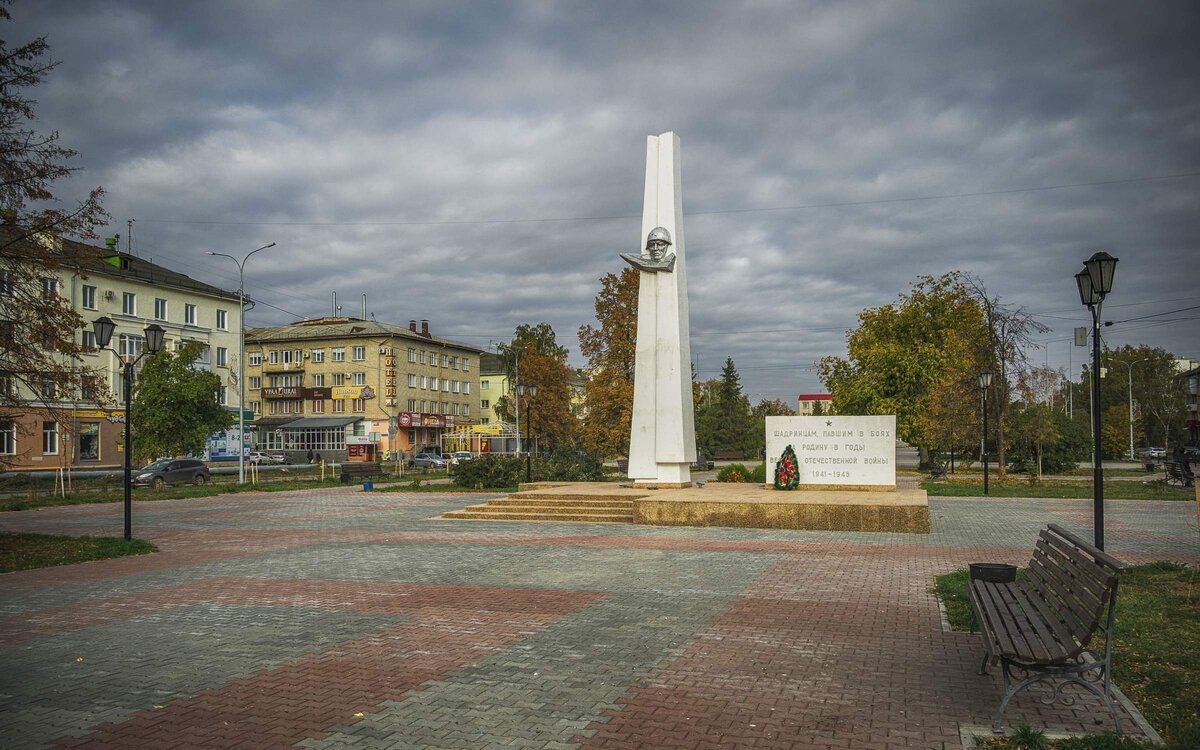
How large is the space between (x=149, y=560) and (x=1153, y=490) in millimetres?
28919

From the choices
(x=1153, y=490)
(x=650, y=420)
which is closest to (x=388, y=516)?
(x=650, y=420)

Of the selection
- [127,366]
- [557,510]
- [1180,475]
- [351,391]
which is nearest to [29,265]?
[127,366]

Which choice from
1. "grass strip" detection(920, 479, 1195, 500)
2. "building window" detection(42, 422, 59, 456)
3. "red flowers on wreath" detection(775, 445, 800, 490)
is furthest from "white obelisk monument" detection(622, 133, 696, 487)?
"building window" detection(42, 422, 59, 456)

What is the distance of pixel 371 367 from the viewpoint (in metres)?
72.0

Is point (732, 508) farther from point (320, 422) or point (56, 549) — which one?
point (320, 422)

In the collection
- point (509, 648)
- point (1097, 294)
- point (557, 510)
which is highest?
point (1097, 294)

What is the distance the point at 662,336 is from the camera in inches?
859

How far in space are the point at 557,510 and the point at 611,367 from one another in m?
23.1

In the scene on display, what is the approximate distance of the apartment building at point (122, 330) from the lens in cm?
4622

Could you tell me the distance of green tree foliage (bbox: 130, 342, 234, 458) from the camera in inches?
1473

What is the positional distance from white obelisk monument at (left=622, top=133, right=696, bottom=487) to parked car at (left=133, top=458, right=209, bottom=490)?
2321cm

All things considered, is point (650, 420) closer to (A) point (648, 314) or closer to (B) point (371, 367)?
(A) point (648, 314)

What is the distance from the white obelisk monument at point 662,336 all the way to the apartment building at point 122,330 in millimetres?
30109

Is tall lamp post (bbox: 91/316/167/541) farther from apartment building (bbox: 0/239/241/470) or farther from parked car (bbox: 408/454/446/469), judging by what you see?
parked car (bbox: 408/454/446/469)
